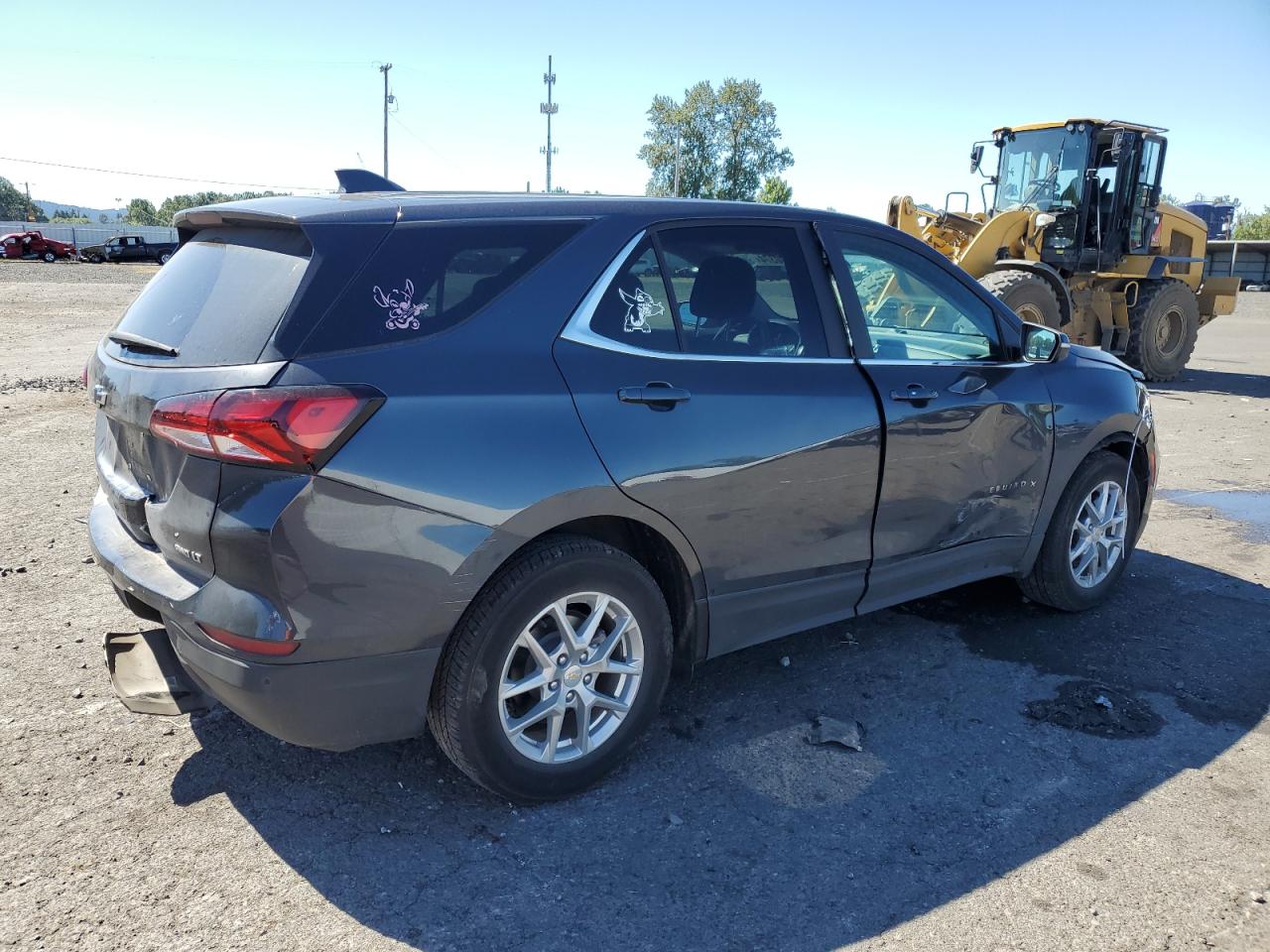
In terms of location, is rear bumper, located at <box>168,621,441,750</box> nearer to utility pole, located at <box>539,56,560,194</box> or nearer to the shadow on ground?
the shadow on ground

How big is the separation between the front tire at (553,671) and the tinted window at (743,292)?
88 cm

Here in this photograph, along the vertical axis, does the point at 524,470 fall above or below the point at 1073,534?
above

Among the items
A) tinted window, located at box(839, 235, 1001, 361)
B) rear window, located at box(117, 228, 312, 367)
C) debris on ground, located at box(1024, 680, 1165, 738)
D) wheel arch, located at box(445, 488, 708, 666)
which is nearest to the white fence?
rear window, located at box(117, 228, 312, 367)

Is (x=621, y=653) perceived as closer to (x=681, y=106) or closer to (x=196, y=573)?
(x=196, y=573)

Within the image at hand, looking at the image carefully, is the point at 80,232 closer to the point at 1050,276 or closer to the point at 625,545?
the point at 1050,276

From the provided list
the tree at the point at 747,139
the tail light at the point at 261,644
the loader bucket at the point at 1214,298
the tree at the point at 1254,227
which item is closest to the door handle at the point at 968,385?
the tail light at the point at 261,644

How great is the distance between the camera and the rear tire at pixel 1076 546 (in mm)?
4609

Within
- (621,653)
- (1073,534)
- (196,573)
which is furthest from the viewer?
(1073,534)

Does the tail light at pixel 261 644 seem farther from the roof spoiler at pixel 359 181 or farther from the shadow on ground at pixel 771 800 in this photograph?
the roof spoiler at pixel 359 181

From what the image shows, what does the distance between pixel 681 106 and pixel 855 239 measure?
89818 mm

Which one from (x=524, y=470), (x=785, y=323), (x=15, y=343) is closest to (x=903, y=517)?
(x=785, y=323)

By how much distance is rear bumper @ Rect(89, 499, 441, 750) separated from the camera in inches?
102

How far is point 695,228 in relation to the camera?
136 inches

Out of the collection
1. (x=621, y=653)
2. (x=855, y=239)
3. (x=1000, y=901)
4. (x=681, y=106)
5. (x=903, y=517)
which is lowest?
(x=1000, y=901)
